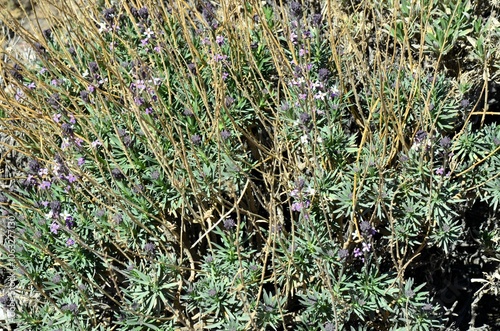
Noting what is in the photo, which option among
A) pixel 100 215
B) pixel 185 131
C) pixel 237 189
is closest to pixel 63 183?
pixel 100 215

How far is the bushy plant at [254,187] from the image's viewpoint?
2.83 m

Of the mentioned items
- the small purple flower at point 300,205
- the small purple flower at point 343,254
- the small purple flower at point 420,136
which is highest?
the small purple flower at point 420,136

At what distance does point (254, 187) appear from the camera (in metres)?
2.79

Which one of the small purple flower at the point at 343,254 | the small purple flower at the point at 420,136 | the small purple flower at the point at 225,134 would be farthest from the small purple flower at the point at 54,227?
the small purple flower at the point at 420,136

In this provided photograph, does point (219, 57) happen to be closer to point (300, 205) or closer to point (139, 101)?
point (139, 101)

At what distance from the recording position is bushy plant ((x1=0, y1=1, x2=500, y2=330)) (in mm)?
2832

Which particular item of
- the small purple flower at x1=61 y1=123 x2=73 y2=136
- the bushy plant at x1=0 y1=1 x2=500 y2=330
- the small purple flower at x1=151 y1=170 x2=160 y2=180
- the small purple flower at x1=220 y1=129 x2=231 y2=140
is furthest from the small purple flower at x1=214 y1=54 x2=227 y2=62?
the small purple flower at x1=61 y1=123 x2=73 y2=136

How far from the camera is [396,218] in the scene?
296 cm

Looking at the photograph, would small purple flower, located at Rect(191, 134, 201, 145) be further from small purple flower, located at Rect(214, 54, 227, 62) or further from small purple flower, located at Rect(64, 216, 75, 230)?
small purple flower, located at Rect(64, 216, 75, 230)

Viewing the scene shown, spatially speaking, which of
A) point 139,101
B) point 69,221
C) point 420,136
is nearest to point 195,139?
point 139,101

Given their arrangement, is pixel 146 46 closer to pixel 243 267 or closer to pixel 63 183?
pixel 63 183

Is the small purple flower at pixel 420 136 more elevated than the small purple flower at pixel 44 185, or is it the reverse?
the small purple flower at pixel 44 185

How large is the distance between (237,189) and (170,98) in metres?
0.62

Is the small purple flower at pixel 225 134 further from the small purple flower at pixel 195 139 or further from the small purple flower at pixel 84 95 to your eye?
the small purple flower at pixel 84 95
